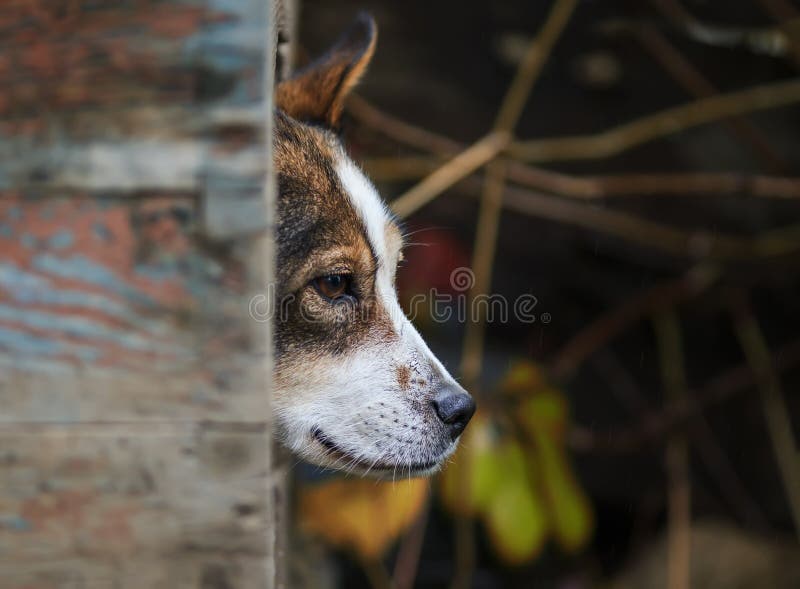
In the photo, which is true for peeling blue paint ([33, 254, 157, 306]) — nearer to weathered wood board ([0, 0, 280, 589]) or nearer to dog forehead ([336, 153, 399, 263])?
weathered wood board ([0, 0, 280, 589])

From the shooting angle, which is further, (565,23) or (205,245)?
(565,23)

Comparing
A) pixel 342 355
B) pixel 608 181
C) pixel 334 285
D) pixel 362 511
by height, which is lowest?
pixel 362 511

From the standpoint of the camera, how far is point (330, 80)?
2672 millimetres

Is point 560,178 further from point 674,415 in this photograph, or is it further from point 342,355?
point 342,355

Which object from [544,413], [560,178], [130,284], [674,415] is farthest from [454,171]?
[130,284]

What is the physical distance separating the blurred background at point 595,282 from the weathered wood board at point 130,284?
1.82 meters

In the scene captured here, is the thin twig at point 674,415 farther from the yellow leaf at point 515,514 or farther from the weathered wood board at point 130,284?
the weathered wood board at point 130,284

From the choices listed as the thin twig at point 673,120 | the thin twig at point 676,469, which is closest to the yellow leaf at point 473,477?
the thin twig at point 676,469

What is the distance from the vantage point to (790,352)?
375 centimetres

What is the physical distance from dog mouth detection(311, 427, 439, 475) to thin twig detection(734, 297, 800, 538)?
206 cm

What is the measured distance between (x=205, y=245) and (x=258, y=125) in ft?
0.66

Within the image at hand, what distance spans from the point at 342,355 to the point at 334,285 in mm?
177

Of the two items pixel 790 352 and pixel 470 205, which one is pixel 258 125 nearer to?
pixel 470 205

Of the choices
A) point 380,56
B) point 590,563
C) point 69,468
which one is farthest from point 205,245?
point 590,563
